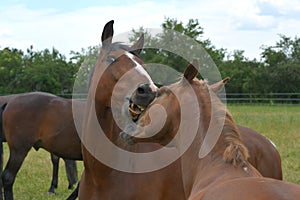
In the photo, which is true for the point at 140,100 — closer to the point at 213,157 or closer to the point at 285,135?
the point at 213,157

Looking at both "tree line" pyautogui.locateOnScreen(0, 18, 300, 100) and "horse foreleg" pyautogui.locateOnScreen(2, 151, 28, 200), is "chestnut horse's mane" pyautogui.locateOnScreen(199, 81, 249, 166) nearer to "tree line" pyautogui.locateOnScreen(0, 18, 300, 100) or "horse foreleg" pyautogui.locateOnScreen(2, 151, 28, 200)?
"horse foreleg" pyautogui.locateOnScreen(2, 151, 28, 200)

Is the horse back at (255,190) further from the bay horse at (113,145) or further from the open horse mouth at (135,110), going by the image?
the bay horse at (113,145)

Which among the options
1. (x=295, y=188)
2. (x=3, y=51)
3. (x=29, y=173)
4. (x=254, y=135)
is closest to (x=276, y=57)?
(x=3, y=51)

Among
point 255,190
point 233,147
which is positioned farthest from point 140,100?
point 255,190

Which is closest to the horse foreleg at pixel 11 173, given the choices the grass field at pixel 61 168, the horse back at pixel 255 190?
the grass field at pixel 61 168

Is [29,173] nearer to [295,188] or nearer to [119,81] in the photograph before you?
[119,81]

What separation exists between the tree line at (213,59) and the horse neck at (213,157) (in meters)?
27.6

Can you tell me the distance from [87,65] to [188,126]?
219 centimetres

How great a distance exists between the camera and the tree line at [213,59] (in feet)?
108

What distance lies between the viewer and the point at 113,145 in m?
4.16

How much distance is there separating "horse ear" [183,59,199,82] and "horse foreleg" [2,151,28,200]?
4332mm

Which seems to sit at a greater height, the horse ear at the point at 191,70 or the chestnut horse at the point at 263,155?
the horse ear at the point at 191,70

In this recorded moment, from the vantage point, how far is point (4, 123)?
745 centimetres

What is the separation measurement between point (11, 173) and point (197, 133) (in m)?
4.31
